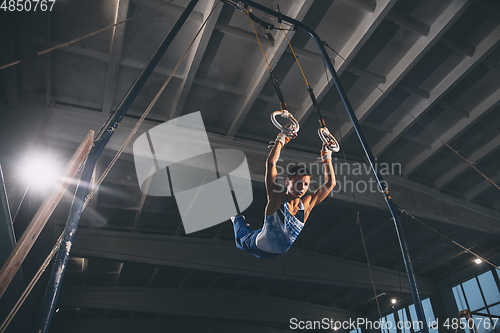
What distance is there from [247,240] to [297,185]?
977 millimetres

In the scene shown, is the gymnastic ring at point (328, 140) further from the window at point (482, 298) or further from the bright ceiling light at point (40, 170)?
the window at point (482, 298)

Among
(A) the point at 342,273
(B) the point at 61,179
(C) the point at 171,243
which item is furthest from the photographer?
(A) the point at 342,273

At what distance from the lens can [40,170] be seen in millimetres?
7328

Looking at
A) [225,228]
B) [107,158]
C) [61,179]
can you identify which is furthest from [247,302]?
[61,179]

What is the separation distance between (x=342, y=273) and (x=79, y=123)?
34.7 feet

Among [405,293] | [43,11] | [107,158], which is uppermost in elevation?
[43,11]

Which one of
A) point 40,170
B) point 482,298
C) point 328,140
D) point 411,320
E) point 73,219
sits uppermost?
point 40,170

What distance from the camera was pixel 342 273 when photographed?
1311 centimetres

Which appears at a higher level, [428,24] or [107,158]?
[428,24]

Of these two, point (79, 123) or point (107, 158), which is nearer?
point (79, 123)

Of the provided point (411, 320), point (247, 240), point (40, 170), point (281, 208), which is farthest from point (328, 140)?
point (411, 320)

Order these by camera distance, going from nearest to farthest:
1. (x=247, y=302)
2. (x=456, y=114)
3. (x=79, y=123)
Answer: (x=79, y=123)
(x=456, y=114)
(x=247, y=302)

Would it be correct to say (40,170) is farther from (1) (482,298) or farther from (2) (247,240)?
(1) (482,298)

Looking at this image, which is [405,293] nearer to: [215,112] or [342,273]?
[342,273]
